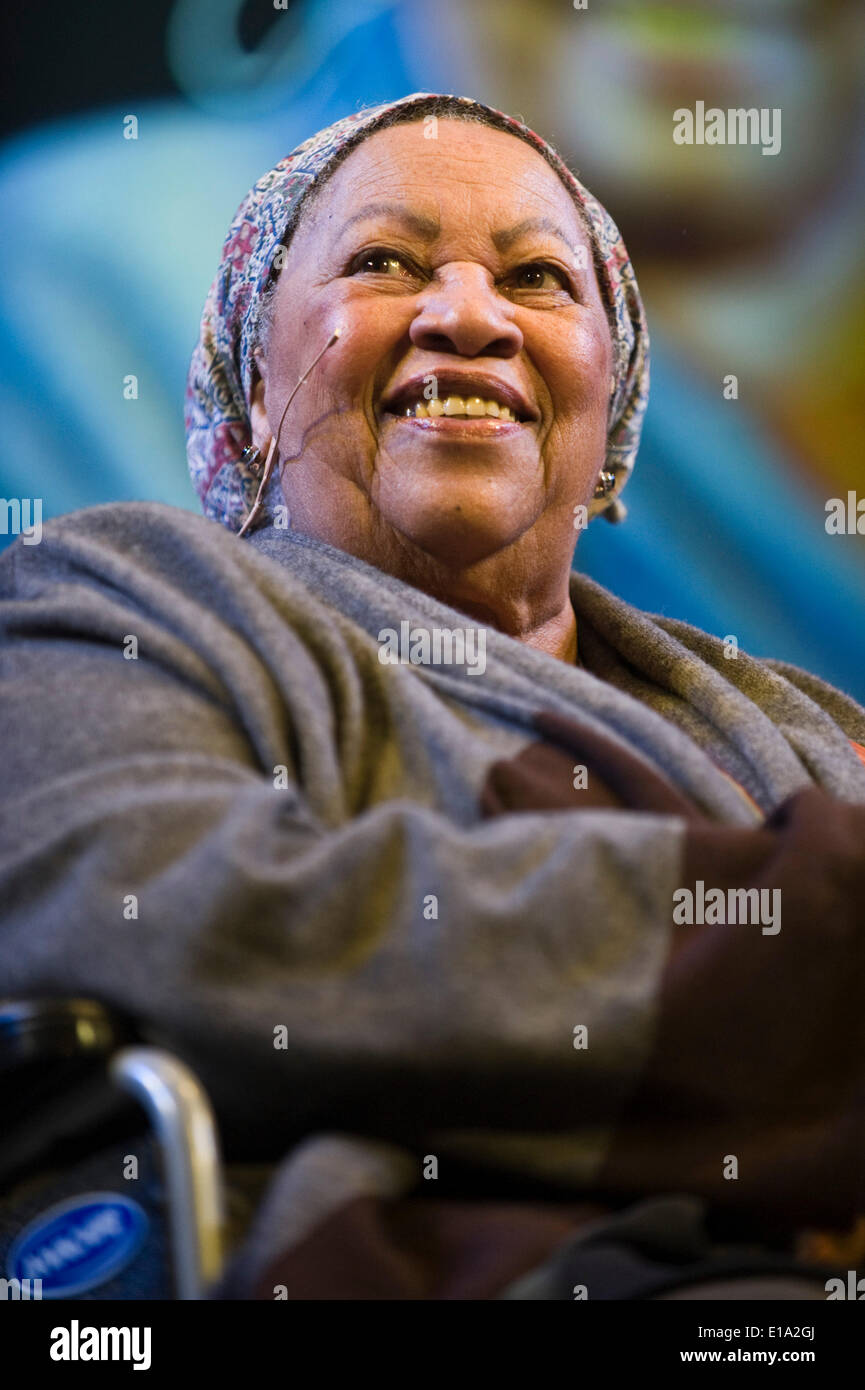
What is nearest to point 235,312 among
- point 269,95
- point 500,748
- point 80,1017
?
point 269,95

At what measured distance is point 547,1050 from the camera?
842 mm

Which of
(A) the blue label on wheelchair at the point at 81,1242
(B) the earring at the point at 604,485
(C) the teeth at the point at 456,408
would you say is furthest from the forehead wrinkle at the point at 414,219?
(A) the blue label on wheelchair at the point at 81,1242

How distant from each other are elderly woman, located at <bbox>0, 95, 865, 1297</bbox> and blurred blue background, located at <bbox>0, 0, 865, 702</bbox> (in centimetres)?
51

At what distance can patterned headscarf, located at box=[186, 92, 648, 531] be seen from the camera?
178 cm

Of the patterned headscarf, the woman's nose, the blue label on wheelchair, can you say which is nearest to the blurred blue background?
the patterned headscarf

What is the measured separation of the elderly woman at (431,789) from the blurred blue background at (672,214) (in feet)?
1.66

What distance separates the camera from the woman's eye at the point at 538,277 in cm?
170

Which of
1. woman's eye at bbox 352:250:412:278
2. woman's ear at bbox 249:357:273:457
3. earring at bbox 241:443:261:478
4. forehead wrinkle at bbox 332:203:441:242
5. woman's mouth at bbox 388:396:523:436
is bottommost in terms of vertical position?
woman's mouth at bbox 388:396:523:436

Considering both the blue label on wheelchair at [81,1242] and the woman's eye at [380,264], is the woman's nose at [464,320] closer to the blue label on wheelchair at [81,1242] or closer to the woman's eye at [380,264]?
the woman's eye at [380,264]

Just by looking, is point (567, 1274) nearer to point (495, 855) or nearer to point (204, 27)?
point (495, 855)

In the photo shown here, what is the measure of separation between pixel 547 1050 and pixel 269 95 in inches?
75.3

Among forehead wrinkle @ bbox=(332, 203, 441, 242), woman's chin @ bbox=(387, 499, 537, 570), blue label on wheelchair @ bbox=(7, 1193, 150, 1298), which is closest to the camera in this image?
blue label on wheelchair @ bbox=(7, 1193, 150, 1298)

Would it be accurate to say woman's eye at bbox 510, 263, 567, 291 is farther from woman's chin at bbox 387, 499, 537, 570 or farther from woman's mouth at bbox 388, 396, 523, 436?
woman's chin at bbox 387, 499, 537, 570
